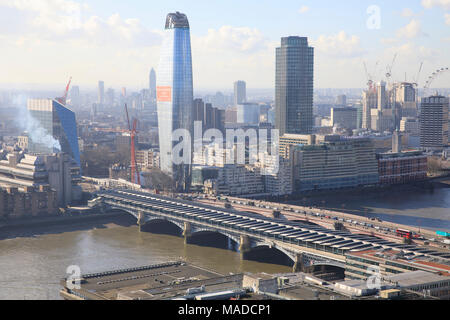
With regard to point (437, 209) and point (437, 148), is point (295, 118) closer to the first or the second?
point (437, 148)

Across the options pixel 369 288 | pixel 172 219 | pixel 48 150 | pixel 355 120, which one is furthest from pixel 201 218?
pixel 355 120

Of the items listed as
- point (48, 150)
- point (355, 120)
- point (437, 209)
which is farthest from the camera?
point (355, 120)

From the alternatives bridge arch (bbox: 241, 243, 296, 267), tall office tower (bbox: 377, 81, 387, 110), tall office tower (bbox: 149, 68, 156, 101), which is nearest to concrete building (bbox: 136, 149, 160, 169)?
bridge arch (bbox: 241, 243, 296, 267)

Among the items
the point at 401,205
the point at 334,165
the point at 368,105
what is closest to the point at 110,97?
the point at 368,105

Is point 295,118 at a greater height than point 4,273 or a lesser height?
greater

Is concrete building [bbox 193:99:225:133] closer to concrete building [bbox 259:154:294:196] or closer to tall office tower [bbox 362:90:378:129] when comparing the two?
tall office tower [bbox 362:90:378:129]

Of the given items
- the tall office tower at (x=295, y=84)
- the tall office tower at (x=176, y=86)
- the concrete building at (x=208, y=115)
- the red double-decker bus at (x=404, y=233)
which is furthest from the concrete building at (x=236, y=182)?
the concrete building at (x=208, y=115)
